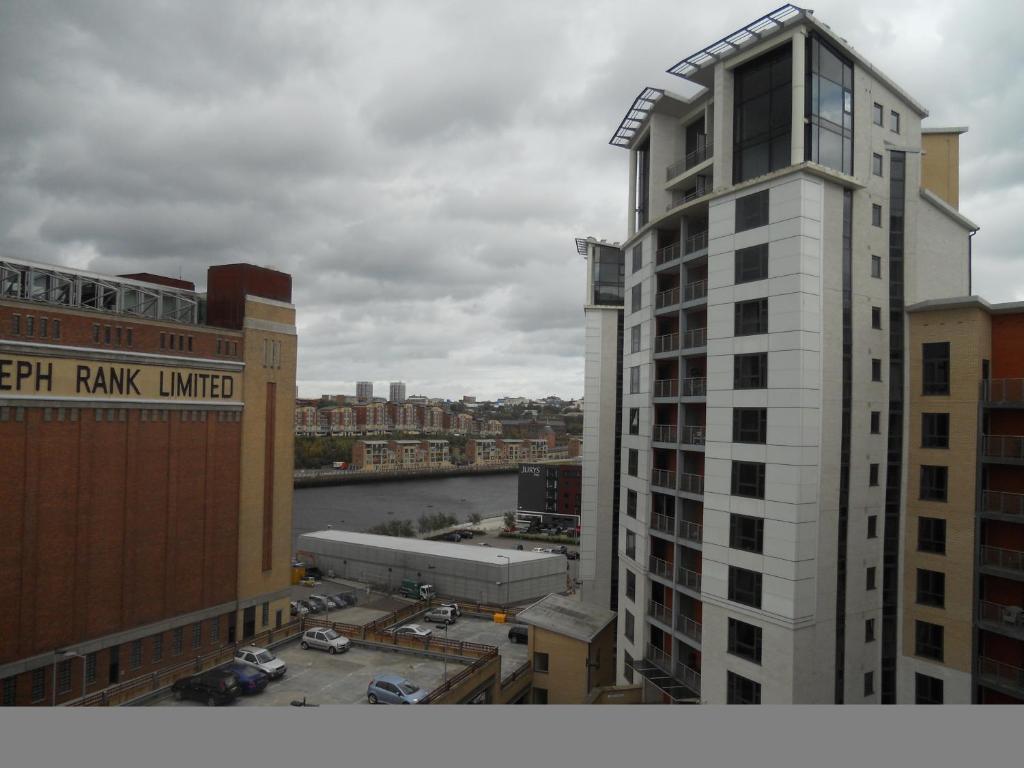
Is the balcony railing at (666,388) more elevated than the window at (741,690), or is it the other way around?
the balcony railing at (666,388)

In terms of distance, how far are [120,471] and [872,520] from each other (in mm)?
17803

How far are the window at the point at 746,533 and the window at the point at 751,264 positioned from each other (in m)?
4.30

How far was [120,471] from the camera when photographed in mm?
17328

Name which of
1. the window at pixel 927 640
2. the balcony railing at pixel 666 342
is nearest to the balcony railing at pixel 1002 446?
the window at pixel 927 640

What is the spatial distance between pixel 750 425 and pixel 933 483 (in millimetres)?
3850

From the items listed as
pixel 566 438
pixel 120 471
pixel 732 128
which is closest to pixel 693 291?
pixel 732 128

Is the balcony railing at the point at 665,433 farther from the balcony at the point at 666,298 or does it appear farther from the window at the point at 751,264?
the window at the point at 751,264

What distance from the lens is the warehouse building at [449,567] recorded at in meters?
27.7

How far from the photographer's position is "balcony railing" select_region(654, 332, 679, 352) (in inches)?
581

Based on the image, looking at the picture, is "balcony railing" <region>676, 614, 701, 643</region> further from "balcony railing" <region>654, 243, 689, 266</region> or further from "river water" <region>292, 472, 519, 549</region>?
"river water" <region>292, 472, 519, 549</region>

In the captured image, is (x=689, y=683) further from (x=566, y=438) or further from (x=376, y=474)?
(x=566, y=438)

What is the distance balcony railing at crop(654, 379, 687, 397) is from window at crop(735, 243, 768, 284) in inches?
132

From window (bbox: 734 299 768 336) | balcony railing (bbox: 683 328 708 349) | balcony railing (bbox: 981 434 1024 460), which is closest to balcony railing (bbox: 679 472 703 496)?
balcony railing (bbox: 683 328 708 349)

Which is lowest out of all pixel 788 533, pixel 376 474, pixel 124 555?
pixel 376 474
